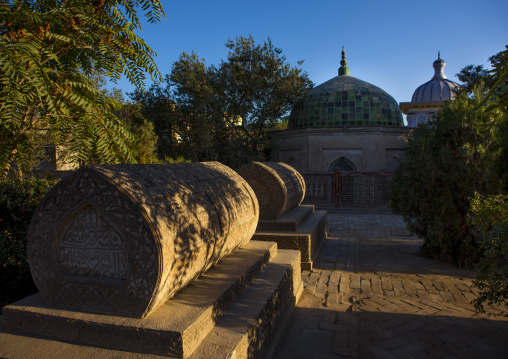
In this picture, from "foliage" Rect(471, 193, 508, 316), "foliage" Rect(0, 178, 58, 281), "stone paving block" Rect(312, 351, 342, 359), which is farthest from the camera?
"foliage" Rect(0, 178, 58, 281)

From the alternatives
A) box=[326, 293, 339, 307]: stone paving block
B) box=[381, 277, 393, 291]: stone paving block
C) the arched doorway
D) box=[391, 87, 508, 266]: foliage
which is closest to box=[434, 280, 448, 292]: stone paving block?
box=[381, 277, 393, 291]: stone paving block

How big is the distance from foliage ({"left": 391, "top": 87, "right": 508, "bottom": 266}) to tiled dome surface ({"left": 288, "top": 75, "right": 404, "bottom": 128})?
12.4m

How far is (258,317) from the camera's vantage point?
117 inches

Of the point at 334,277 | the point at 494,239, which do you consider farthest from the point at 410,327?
the point at 334,277

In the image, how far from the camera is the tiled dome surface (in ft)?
62.8

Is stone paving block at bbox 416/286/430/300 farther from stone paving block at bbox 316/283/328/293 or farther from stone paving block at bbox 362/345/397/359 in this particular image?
stone paving block at bbox 362/345/397/359

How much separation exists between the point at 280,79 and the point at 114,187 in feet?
59.9

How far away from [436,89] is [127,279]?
41.5 meters

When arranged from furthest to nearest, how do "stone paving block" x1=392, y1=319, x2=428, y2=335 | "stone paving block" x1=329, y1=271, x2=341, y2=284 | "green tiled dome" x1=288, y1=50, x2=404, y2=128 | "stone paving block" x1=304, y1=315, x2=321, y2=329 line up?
"green tiled dome" x1=288, y1=50, x2=404, y2=128 → "stone paving block" x1=329, y1=271, x2=341, y2=284 → "stone paving block" x1=304, y1=315, x2=321, y2=329 → "stone paving block" x1=392, y1=319, x2=428, y2=335

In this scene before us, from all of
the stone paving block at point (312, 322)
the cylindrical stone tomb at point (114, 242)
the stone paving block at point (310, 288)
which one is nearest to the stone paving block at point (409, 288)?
the stone paving block at point (310, 288)

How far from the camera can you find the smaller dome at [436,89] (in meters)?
37.1

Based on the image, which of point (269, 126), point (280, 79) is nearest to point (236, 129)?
point (269, 126)

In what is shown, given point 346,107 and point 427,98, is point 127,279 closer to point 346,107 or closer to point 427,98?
point 346,107

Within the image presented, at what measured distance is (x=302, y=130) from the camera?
1847cm
